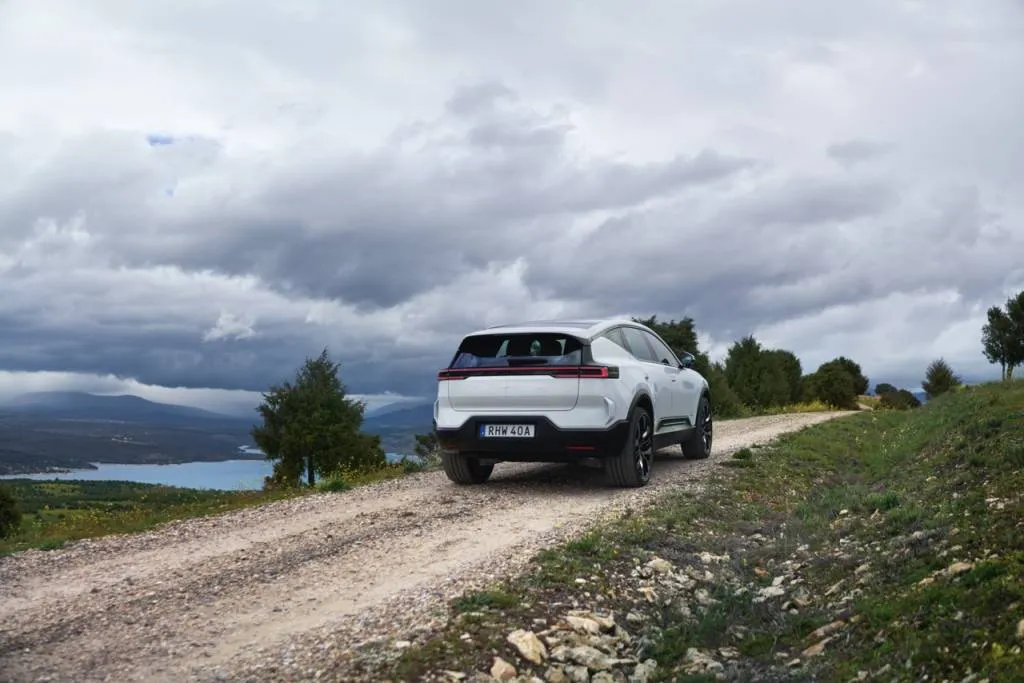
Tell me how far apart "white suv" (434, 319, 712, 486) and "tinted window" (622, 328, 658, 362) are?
0.36 ft

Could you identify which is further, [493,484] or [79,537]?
[493,484]

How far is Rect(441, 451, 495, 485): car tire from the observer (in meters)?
11.9

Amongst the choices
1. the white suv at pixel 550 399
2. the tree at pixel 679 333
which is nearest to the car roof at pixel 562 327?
the white suv at pixel 550 399

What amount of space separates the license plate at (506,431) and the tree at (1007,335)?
5922 centimetres

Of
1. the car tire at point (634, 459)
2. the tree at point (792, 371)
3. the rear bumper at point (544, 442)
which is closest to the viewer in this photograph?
the rear bumper at point (544, 442)

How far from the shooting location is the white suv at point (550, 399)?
1057 centimetres

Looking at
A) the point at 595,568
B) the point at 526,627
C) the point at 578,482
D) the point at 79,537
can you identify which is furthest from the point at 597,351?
the point at 79,537

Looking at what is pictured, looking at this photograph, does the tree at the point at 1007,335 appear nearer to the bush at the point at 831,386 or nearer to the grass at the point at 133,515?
the bush at the point at 831,386

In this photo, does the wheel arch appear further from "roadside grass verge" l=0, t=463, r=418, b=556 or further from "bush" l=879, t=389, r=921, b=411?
"bush" l=879, t=389, r=921, b=411

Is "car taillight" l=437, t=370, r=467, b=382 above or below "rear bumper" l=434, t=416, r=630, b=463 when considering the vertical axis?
above

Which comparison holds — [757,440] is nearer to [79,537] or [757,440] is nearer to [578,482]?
[578,482]

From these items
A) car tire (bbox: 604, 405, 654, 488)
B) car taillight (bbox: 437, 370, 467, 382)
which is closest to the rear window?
car taillight (bbox: 437, 370, 467, 382)

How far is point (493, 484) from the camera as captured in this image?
12.1 meters

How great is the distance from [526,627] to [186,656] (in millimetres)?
2209
